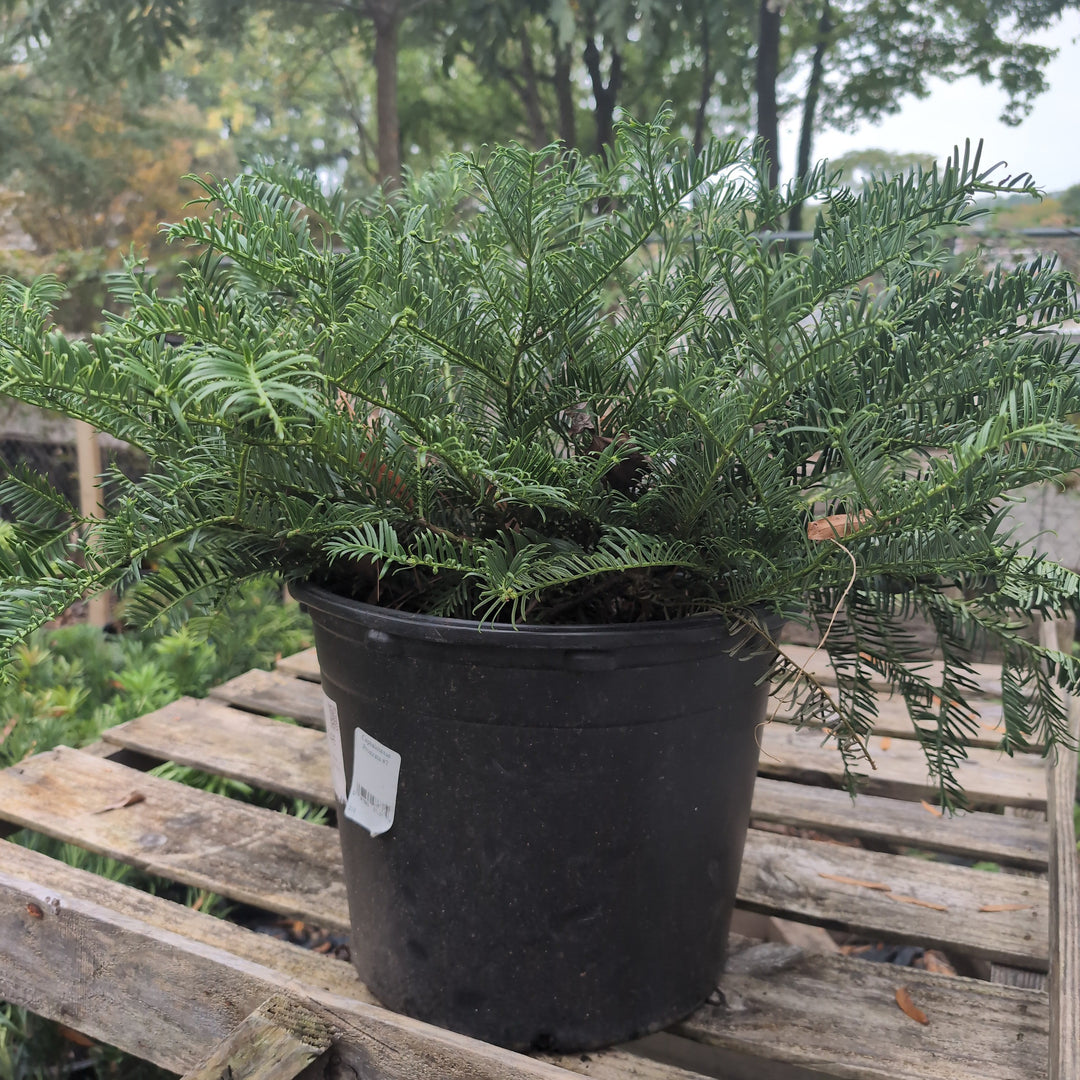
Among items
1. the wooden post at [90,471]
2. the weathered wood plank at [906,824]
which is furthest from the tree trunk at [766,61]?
the weathered wood plank at [906,824]

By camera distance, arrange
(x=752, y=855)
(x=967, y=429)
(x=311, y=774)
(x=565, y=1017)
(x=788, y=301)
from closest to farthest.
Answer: (x=788, y=301)
(x=967, y=429)
(x=565, y=1017)
(x=752, y=855)
(x=311, y=774)

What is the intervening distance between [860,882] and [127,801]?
79cm

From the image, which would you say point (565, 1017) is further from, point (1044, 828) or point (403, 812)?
point (1044, 828)

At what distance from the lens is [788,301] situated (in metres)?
0.45

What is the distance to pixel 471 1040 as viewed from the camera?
585mm

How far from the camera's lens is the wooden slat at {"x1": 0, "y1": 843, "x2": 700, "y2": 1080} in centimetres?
65

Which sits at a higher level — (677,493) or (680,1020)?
(677,493)

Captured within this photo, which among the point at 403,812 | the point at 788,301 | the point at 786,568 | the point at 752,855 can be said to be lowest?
the point at 752,855

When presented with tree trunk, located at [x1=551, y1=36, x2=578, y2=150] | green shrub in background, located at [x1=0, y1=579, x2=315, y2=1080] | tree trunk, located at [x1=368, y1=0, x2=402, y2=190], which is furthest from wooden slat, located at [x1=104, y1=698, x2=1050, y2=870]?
tree trunk, located at [x1=551, y1=36, x2=578, y2=150]

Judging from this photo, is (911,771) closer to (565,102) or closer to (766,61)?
(766,61)

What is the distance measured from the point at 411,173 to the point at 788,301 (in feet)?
1.23

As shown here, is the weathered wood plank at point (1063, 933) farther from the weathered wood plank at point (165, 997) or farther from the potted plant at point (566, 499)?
the weathered wood plank at point (165, 997)

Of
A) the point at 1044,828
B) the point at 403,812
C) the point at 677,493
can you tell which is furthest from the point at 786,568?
the point at 1044,828

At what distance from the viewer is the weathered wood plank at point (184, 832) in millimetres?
858
